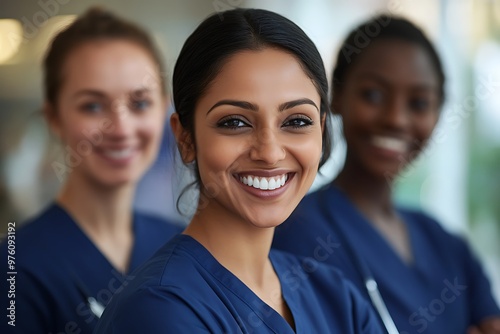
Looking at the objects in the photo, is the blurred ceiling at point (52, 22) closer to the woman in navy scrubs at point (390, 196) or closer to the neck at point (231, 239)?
the woman in navy scrubs at point (390, 196)

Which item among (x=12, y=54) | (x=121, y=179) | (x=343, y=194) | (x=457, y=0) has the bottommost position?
(x=457, y=0)

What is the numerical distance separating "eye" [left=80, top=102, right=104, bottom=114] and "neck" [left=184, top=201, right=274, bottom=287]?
0.49 m

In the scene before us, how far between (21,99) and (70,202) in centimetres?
77

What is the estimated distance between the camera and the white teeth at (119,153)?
1.31m

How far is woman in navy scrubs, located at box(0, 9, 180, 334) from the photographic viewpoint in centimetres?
121

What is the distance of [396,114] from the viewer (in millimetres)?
1328

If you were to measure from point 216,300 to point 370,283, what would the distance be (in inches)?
18.7

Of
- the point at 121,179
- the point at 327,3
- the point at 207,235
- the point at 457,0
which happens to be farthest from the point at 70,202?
the point at 457,0

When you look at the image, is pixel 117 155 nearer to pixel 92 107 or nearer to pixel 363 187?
pixel 92 107

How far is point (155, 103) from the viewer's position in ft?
4.48

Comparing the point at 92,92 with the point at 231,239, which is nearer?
the point at 231,239

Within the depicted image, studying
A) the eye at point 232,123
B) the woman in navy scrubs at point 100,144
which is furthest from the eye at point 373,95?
the eye at point 232,123

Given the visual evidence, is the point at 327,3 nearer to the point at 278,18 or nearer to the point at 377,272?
the point at 377,272

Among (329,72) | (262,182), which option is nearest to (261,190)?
(262,182)
